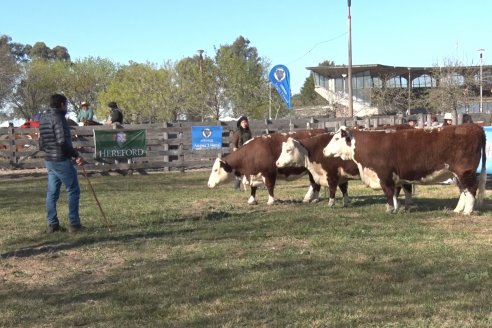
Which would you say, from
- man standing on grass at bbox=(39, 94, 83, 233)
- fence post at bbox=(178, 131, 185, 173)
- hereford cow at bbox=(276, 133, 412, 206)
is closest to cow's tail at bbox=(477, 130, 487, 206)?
hereford cow at bbox=(276, 133, 412, 206)

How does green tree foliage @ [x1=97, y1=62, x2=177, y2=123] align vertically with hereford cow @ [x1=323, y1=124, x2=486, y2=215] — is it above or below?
above

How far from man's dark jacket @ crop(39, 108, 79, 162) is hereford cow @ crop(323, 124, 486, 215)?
5011 mm

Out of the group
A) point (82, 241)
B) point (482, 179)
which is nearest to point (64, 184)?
point (82, 241)

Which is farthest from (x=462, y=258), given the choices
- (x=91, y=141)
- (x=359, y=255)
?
(x=91, y=141)

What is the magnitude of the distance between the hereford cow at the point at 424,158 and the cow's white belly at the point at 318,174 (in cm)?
100

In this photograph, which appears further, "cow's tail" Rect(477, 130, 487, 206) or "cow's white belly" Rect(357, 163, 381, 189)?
"cow's white belly" Rect(357, 163, 381, 189)

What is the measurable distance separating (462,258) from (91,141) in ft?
50.9

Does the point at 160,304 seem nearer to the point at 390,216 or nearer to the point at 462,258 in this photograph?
the point at 462,258

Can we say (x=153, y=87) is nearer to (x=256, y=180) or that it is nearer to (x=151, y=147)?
(x=151, y=147)

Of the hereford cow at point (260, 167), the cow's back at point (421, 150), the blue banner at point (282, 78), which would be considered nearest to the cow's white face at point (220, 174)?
the hereford cow at point (260, 167)

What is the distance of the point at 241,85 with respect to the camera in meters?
51.5

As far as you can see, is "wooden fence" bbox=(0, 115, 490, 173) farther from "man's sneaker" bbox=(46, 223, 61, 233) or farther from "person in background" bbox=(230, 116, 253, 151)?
"man's sneaker" bbox=(46, 223, 61, 233)

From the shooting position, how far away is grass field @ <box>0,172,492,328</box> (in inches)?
200

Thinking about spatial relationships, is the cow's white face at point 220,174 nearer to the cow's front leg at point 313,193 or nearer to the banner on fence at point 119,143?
the cow's front leg at point 313,193
